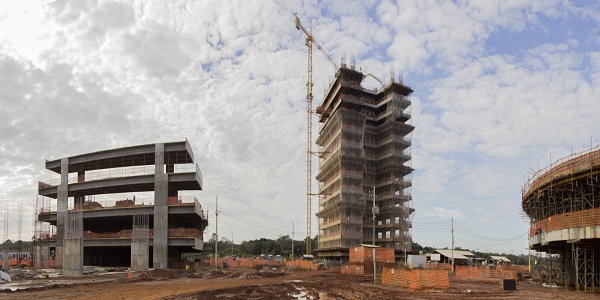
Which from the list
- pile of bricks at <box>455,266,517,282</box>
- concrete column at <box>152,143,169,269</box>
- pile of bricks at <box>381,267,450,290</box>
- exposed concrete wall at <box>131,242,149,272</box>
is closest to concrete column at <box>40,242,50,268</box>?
exposed concrete wall at <box>131,242,149,272</box>

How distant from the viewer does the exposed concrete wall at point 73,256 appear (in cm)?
4812

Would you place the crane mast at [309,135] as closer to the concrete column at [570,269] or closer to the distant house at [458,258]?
the distant house at [458,258]

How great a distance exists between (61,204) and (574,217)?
202ft

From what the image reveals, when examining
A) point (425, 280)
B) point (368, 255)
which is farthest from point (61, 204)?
point (425, 280)

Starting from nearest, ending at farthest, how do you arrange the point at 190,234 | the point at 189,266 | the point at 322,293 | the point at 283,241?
the point at 322,293 < the point at 190,234 < the point at 189,266 < the point at 283,241

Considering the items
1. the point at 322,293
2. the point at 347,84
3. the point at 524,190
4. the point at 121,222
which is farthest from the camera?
the point at 347,84

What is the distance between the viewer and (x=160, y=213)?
195 feet

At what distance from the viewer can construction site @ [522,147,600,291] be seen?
29.2 m

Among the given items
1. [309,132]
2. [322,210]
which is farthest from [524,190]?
[309,132]

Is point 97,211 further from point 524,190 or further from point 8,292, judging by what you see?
point 524,190

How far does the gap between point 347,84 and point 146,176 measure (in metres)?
65.2

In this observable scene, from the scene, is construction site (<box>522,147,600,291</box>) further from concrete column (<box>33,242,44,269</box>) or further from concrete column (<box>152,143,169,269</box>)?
concrete column (<box>33,242,44,269</box>)

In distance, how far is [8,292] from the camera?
1241 inches

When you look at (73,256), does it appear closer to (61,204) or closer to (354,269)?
(61,204)
